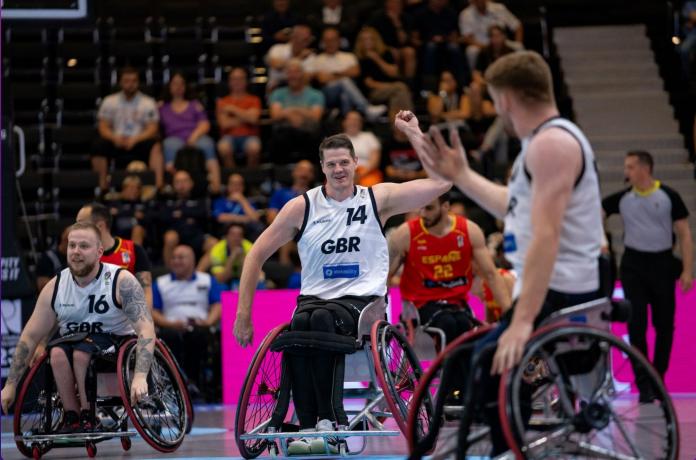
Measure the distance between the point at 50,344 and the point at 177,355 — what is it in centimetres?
389

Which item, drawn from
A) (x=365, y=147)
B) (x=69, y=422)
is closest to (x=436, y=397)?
(x=69, y=422)

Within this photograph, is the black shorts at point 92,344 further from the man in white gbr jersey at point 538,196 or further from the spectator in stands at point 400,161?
the spectator in stands at point 400,161

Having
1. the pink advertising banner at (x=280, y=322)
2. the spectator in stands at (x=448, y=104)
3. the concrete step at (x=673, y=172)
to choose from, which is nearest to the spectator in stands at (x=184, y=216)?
the pink advertising banner at (x=280, y=322)

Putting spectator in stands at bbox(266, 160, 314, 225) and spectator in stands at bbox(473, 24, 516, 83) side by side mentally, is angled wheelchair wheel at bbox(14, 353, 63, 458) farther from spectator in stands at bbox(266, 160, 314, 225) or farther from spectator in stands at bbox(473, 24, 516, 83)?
spectator in stands at bbox(473, 24, 516, 83)

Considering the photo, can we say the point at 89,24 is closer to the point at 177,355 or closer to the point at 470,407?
the point at 177,355

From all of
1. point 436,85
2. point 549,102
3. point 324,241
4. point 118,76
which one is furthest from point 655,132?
point 549,102

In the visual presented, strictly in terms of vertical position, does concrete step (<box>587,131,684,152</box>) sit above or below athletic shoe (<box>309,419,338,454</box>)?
above

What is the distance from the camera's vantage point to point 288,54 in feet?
44.9

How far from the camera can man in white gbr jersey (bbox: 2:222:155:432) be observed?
6586 mm

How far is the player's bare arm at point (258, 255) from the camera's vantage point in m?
6.27

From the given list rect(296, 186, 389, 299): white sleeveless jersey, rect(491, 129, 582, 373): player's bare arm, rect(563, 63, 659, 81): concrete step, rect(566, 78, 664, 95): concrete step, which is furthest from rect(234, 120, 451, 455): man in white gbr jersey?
rect(563, 63, 659, 81): concrete step

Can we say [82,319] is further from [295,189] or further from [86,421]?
[295,189]

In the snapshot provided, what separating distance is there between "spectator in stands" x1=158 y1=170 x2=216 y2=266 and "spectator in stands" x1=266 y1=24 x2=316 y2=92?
6.72 feet

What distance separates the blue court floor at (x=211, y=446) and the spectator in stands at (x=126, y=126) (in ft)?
14.5
